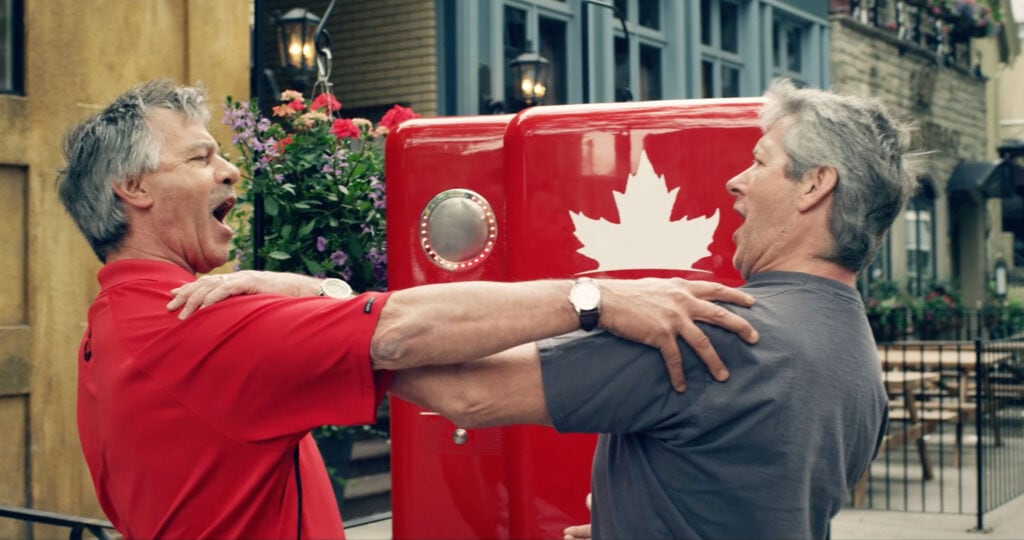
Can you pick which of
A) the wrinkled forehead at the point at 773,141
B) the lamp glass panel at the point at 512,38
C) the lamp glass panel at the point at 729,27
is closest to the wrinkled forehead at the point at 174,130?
the wrinkled forehead at the point at 773,141

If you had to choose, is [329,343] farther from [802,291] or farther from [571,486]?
[571,486]

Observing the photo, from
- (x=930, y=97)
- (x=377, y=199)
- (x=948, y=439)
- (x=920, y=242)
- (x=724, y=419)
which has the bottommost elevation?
(x=948, y=439)

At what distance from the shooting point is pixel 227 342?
2.07m

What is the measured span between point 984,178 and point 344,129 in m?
21.0

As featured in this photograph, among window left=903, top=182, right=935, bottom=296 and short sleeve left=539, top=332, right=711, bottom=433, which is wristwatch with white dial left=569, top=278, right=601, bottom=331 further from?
window left=903, top=182, right=935, bottom=296

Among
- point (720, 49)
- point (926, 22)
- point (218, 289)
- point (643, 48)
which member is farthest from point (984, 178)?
point (218, 289)

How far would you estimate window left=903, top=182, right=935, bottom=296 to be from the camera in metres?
23.2

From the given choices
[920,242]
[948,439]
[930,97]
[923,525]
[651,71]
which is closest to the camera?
[923,525]

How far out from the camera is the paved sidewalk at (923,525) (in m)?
8.72

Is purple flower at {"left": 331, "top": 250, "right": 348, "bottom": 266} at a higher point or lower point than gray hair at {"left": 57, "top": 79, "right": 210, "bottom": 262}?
lower

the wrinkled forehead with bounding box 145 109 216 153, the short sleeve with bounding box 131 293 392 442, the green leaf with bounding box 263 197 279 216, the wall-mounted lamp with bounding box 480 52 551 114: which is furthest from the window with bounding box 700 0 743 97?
the short sleeve with bounding box 131 293 392 442

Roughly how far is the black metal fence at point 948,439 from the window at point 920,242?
8.33 meters

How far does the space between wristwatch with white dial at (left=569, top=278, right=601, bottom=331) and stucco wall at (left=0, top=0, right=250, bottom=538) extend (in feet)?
18.9

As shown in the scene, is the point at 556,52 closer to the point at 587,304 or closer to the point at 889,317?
the point at 889,317
